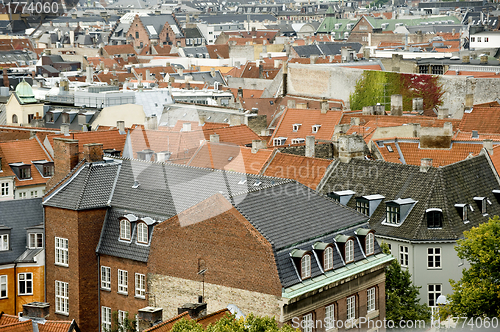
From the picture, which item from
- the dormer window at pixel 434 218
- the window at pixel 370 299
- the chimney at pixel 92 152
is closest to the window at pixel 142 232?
the chimney at pixel 92 152

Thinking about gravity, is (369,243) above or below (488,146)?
below

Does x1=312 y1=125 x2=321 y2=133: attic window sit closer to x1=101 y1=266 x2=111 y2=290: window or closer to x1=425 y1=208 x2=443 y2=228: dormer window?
x1=425 y1=208 x2=443 y2=228: dormer window

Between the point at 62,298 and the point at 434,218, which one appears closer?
the point at 62,298

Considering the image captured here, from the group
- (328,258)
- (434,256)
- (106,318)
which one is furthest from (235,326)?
(434,256)

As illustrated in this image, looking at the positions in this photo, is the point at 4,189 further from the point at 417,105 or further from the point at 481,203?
the point at 417,105

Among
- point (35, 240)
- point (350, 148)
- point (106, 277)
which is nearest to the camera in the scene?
point (106, 277)

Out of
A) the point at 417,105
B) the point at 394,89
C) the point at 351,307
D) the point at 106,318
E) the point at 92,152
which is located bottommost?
the point at 106,318

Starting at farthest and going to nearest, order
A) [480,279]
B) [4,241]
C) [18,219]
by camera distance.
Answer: [18,219] < [4,241] < [480,279]
